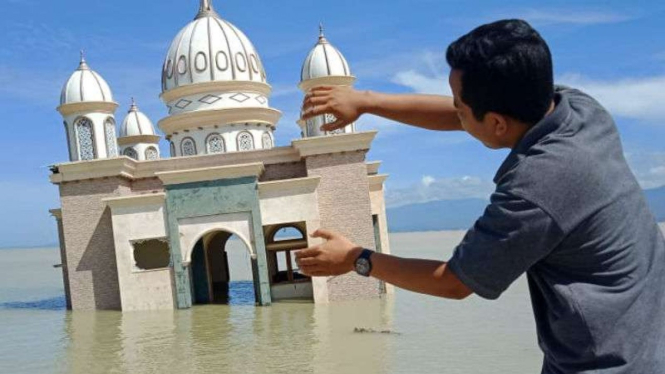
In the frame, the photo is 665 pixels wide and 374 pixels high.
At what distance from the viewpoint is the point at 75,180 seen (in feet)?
55.8

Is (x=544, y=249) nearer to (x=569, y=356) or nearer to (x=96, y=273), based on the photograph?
(x=569, y=356)

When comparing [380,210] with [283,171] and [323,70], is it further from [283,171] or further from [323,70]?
[323,70]

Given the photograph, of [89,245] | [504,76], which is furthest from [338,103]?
[89,245]

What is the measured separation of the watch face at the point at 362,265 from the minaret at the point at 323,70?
16085mm

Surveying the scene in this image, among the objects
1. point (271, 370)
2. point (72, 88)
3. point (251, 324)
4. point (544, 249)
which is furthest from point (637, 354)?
point (72, 88)

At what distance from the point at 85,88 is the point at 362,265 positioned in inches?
710

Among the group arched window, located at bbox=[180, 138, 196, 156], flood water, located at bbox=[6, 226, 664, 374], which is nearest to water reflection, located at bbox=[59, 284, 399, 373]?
flood water, located at bbox=[6, 226, 664, 374]

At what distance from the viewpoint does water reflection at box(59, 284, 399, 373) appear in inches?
360

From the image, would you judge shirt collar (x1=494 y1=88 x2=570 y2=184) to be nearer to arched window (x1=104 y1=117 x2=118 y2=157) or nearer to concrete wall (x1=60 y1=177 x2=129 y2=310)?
concrete wall (x1=60 y1=177 x2=129 y2=310)

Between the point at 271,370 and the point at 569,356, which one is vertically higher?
the point at 569,356

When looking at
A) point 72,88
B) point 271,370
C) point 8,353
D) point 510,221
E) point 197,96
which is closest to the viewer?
point 510,221

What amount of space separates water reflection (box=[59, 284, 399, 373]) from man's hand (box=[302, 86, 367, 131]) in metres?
6.58

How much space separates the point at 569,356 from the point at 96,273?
55.8 ft

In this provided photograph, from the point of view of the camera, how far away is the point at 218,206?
1580cm
